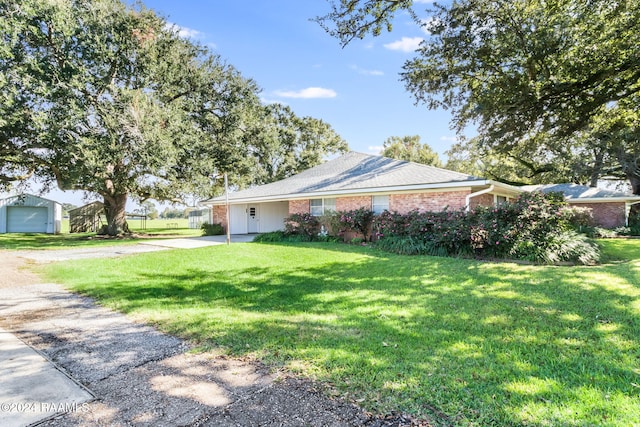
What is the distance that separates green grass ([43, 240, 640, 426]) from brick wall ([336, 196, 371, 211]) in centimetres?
617

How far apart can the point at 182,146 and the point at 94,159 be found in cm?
448

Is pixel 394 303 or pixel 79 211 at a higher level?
pixel 79 211

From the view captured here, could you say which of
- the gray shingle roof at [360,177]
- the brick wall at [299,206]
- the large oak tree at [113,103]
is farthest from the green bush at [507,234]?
the large oak tree at [113,103]

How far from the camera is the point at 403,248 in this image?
1056cm

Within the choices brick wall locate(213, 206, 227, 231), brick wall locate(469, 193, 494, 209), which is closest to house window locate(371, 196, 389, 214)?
brick wall locate(469, 193, 494, 209)

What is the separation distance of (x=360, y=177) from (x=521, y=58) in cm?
786

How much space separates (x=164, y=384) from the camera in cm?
277

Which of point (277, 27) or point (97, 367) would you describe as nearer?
point (97, 367)

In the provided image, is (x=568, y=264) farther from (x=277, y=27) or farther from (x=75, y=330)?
(x=277, y=27)

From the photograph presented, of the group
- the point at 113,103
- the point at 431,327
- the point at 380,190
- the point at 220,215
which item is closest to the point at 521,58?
the point at 380,190

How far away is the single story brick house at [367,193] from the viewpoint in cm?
1202

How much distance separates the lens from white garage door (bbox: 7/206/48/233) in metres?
25.2

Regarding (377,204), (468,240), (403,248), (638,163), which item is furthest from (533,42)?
(638,163)

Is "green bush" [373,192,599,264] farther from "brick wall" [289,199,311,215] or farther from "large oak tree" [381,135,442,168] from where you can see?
"large oak tree" [381,135,442,168]
